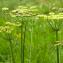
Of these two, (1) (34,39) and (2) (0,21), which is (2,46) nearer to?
(1) (34,39)

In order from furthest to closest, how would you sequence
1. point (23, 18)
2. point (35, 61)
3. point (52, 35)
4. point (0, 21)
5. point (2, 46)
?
point (0, 21)
point (52, 35)
point (2, 46)
point (35, 61)
point (23, 18)

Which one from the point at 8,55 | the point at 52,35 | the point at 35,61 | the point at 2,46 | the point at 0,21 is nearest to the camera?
the point at 35,61

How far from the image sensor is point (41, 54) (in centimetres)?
346

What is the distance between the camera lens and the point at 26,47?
364 cm

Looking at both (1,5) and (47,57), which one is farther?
(1,5)

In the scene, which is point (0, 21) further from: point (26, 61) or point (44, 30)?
point (26, 61)

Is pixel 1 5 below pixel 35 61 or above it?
above

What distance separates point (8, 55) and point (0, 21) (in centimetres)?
123

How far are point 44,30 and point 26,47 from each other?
0.92 meters

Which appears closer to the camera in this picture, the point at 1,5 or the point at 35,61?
the point at 35,61

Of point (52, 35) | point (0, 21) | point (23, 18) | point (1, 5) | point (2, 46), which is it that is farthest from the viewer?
point (1, 5)

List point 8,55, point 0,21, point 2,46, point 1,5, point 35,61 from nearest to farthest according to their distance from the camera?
point 35,61
point 8,55
point 2,46
point 0,21
point 1,5

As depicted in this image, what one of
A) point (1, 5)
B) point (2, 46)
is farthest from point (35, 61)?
point (1, 5)

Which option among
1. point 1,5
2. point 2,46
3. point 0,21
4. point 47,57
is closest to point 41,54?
point 47,57
